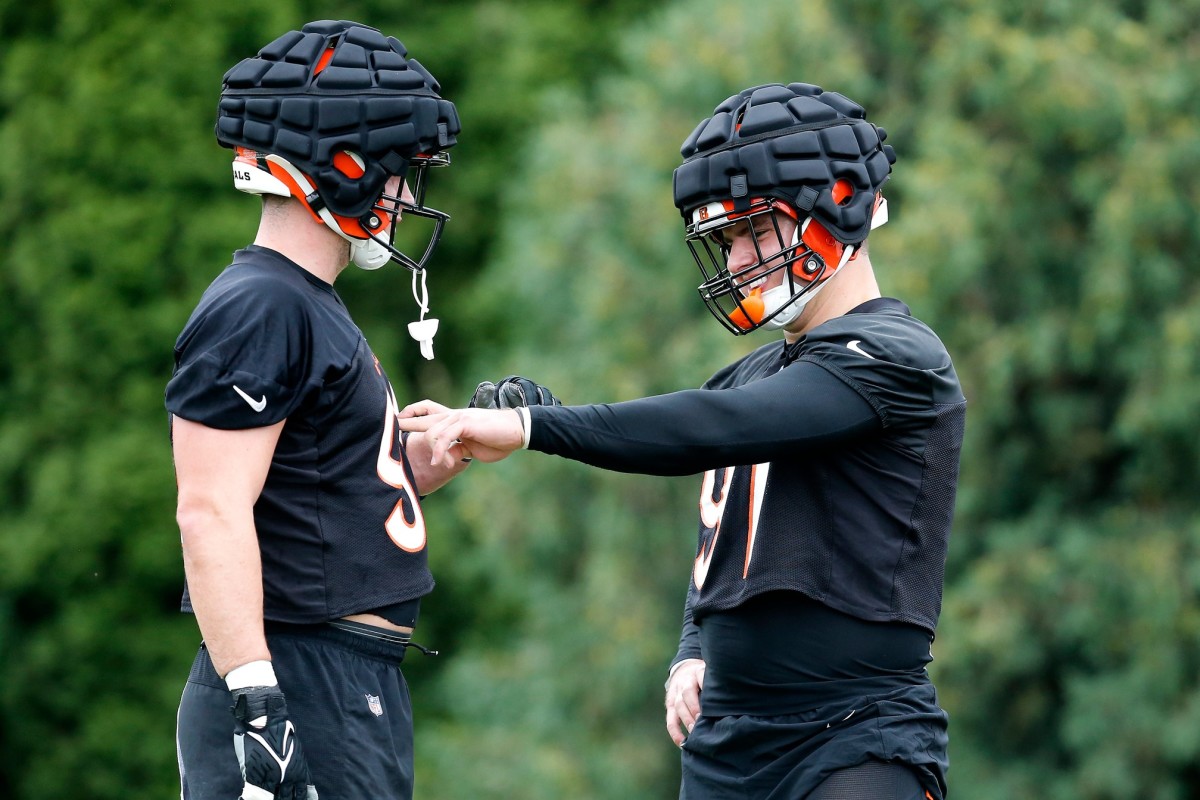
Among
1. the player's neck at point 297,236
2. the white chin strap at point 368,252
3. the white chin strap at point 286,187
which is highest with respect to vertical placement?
the white chin strap at point 286,187

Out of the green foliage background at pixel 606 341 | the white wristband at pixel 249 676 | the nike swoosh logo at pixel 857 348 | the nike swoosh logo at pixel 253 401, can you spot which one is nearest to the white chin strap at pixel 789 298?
the nike swoosh logo at pixel 857 348

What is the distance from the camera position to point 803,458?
3.83m

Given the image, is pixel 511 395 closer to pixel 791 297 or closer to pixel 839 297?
pixel 791 297

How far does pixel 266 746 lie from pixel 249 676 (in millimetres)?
163

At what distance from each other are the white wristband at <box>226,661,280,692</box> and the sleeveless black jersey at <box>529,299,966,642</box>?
80 centimetres

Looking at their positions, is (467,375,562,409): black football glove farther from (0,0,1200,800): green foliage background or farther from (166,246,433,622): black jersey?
(0,0,1200,800): green foliage background

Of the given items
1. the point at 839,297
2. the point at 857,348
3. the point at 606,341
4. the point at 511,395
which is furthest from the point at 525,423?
the point at 606,341

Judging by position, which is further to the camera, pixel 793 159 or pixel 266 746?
pixel 793 159

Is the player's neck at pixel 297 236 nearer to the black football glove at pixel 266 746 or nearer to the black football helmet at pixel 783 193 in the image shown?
the black football helmet at pixel 783 193

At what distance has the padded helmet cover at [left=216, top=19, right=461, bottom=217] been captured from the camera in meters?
3.74

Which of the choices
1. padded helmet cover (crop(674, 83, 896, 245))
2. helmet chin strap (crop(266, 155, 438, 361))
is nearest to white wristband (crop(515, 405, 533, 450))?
helmet chin strap (crop(266, 155, 438, 361))

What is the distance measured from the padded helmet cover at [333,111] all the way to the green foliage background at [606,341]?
21.4 ft

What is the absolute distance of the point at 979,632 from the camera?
9.95 metres

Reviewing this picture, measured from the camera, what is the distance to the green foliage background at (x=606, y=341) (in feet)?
33.0
